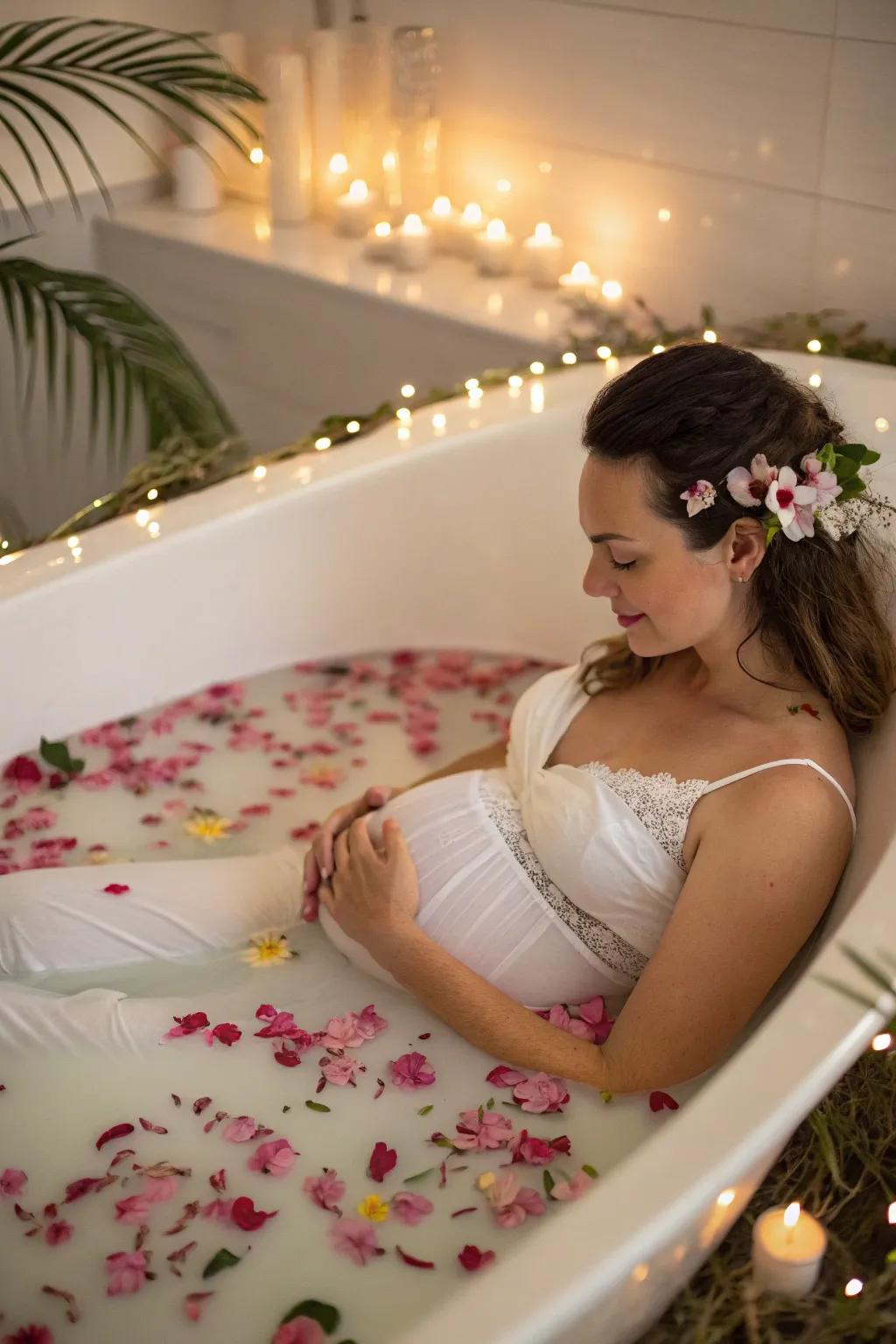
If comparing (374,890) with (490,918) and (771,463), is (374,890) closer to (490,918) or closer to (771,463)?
(490,918)

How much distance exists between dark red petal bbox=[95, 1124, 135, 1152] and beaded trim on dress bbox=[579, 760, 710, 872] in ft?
2.01

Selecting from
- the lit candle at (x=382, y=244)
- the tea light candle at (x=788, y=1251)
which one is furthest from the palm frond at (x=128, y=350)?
the tea light candle at (x=788, y=1251)

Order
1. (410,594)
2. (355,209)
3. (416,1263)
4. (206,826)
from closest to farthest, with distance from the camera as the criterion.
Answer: (416,1263), (206,826), (410,594), (355,209)

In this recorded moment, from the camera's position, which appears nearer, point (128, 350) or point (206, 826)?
point (206, 826)

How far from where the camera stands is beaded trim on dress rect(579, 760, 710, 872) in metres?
1.49

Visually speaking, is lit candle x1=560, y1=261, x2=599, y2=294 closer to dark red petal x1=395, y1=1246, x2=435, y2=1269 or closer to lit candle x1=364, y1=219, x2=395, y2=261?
lit candle x1=364, y1=219, x2=395, y2=261

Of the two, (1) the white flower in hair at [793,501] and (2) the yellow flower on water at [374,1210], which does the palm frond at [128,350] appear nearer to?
(1) the white flower in hair at [793,501]

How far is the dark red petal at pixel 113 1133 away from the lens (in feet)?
4.82

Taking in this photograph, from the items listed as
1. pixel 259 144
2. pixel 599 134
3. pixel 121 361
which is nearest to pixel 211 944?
pixel 121 361

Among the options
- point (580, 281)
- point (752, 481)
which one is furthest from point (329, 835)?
point (580, 281)

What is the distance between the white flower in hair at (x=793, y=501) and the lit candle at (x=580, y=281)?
5.00 feet

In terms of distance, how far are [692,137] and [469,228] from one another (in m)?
0.60

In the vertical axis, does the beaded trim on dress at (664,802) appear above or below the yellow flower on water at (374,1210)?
above

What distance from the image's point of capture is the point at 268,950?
1.75 meters
